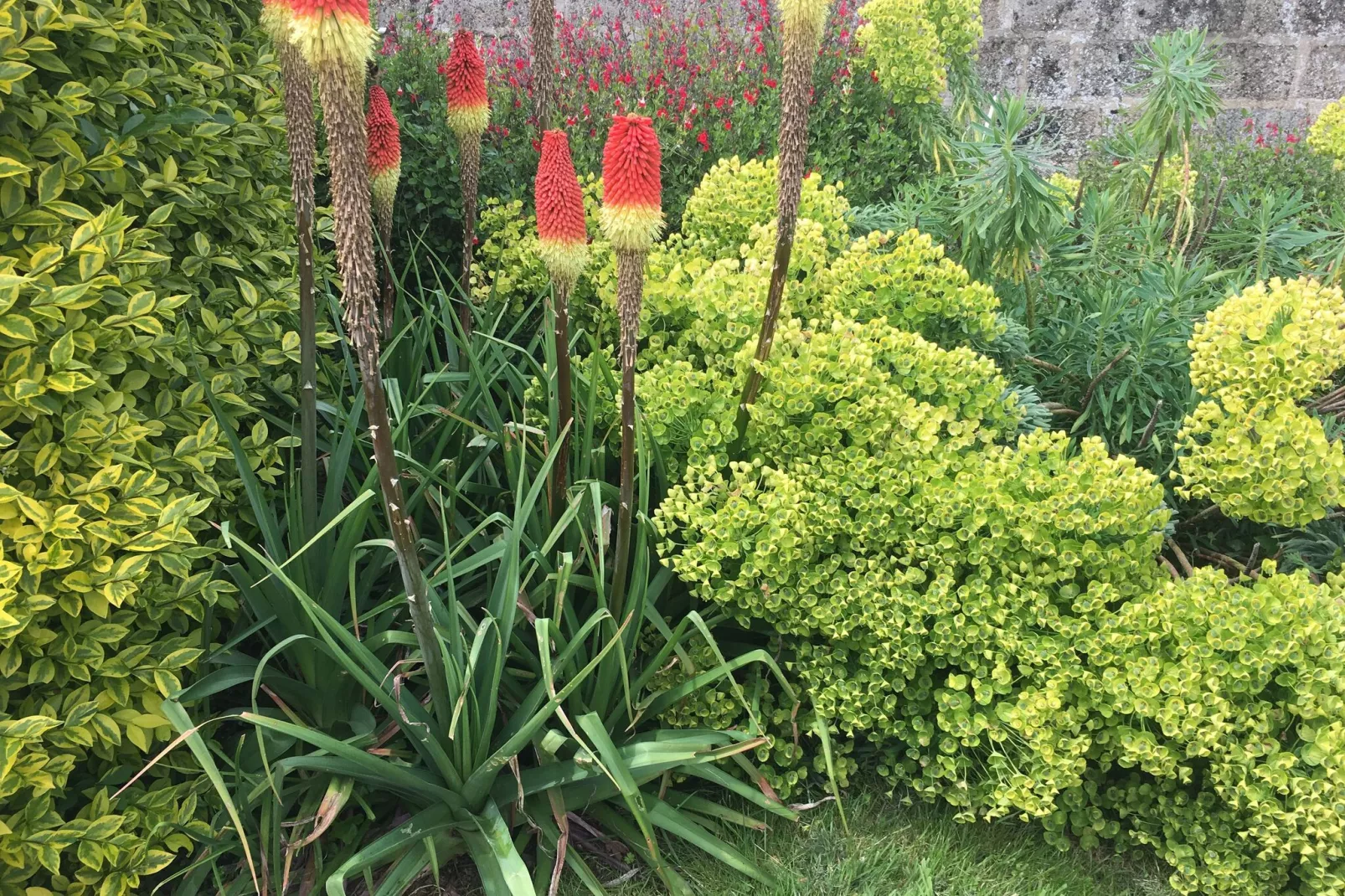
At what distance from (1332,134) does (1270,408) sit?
322cm

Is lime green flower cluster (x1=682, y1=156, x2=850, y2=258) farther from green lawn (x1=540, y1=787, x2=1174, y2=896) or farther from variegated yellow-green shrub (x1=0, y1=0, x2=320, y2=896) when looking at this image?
green lawn (x1=540, y1=787, x2=1174, y2=896)

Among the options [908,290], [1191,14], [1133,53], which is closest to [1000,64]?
[1133,53]

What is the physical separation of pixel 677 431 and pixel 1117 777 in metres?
1.74

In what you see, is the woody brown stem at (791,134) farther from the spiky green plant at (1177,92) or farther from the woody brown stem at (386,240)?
the spiky green plant at (1177,92)

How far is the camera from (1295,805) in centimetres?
234

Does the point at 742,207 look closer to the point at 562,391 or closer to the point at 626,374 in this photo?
the point at 562,391

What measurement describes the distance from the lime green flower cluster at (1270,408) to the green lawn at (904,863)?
1.13 meters

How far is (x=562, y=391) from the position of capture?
2.60 metres

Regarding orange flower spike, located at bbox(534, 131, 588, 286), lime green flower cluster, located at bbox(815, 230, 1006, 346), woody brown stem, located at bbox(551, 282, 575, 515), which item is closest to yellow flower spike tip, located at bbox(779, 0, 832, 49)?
orange flower spike, located at bbox(534, 131, 588, 286)

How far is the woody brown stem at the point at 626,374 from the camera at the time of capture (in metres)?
2.20

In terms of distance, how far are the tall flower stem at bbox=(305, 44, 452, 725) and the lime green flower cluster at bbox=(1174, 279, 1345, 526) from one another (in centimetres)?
230

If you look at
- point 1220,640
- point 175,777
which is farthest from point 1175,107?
point 175,777

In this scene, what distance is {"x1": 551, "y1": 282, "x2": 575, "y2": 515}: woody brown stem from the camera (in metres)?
2.50

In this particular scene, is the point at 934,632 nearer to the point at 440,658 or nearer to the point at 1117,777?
the point at 1117,777
